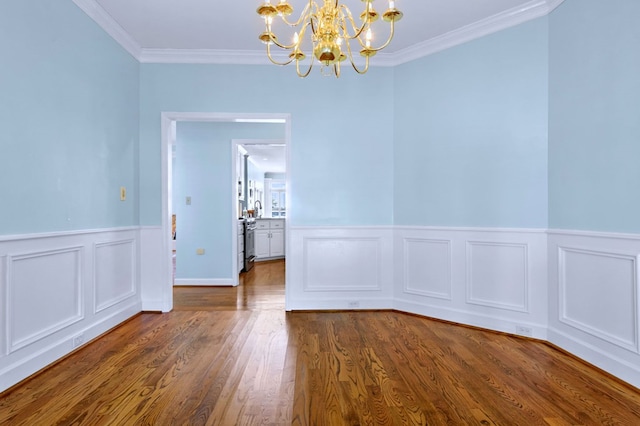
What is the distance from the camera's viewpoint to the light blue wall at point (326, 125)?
12.7ft

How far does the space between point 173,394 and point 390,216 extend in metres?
2.61

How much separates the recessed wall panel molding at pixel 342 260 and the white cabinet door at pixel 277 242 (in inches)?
168

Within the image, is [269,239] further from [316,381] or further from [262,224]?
[316,381]

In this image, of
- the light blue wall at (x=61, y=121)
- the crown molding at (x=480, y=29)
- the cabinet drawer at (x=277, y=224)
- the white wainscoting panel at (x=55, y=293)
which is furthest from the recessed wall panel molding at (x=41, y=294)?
the cabinet drawer at (x=277, y=224)

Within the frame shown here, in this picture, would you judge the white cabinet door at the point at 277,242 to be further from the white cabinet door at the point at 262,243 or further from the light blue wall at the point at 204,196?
the light blue wall at the point at 204,196

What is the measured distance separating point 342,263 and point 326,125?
1.47 meters

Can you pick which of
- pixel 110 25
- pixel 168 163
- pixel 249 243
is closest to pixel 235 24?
pixel 110 25

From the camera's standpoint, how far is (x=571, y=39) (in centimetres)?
274

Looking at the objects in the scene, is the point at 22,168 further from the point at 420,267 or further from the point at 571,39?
the point at 571,39

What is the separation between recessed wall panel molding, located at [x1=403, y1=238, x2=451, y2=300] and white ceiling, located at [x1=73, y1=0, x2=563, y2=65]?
75.5 inches

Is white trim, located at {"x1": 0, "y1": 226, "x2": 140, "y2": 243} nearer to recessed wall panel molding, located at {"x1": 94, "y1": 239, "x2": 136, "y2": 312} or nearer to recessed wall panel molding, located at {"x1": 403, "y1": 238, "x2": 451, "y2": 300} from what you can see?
recessed wall panel molding, located at {"x1": 94, "y1": 239, "x2": 136, "y2": 312}

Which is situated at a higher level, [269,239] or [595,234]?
[595,234]

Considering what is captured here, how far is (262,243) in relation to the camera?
7879mm

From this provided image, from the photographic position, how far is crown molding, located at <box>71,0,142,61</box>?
290 centimetres
